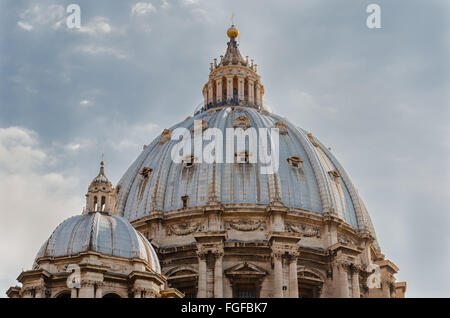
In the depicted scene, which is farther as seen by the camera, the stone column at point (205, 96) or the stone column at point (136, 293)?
the stone column at point (205, 96)

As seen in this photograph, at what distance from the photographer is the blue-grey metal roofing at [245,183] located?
216 feet

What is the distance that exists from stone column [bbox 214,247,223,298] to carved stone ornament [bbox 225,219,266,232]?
399cm

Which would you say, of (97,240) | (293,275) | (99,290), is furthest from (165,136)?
(99,290)

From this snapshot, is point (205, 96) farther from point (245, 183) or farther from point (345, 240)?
point (345, 240)

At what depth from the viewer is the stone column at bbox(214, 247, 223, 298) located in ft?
191

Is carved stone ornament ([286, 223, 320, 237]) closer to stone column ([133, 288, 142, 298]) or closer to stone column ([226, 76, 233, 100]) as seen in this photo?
stone column ([133, 288, 142, 298])

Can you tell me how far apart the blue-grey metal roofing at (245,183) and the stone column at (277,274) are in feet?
21.9

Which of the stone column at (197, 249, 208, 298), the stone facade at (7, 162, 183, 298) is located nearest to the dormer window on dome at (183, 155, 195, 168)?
the stone column at (197, 249, 208, 298)

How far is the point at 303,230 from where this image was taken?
64500 millimetres

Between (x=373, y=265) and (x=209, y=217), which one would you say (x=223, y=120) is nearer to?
(x=209, y=217)

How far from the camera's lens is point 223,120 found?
240 ft

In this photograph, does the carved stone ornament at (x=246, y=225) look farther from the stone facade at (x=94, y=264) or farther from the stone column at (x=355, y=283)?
the stone facade at (x=94, y=264)

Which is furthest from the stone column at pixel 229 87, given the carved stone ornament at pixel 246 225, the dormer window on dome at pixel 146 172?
the carved stone ornament at pixel 246 225
